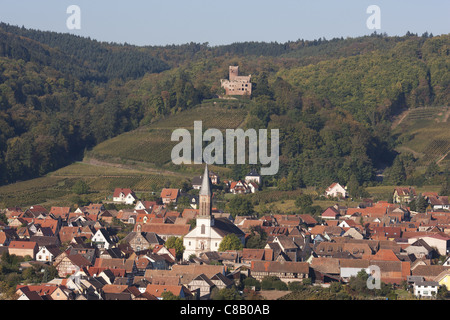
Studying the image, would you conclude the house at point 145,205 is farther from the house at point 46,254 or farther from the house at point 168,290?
the house at point 168,290

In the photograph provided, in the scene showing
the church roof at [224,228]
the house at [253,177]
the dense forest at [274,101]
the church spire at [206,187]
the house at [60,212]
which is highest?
the dense forest at [274,101]

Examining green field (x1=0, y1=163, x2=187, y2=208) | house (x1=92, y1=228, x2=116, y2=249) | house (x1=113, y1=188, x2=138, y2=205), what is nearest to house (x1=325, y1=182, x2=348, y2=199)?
green field (x1=0, y1=163, x2=187, y2=208)

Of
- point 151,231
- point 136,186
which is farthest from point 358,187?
point 151,231

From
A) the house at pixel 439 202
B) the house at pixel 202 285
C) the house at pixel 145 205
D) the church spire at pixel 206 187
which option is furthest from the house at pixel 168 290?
the house at pixel 439 202

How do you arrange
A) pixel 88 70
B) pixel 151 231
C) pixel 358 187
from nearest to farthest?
pixel 151 231, pixel 358 187, pixel 88 70

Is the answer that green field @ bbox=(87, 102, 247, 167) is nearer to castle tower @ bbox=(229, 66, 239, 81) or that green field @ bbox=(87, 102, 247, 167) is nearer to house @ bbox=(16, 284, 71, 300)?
castle tower @ bbox=(229, 66, 239, 81)

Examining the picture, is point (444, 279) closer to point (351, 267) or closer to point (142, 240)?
point (351, 267)
